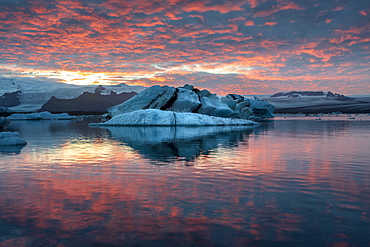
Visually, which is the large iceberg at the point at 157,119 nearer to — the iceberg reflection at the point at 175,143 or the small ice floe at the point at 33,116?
the iceberg reflection at the point at 175,143

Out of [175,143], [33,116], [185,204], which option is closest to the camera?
[185,204]

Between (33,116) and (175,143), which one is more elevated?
(33,116)

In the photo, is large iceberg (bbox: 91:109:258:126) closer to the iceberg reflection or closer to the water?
the iceberg reflection

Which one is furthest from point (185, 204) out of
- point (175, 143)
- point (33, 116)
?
point (33, 116)

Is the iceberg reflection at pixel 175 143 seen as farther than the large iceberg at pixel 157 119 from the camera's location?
No

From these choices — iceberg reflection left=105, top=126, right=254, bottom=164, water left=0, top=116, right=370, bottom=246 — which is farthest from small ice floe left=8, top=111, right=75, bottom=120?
water left=0, top=116, right=370, bottom=246

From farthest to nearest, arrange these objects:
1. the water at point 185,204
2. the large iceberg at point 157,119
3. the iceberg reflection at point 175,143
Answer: the large iceberg at point 157,119, the iceberg reflection at point 175,143, the water at point 185,204

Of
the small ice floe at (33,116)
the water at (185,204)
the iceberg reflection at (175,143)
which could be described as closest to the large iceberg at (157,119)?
the iceberg reflection at (175,143)

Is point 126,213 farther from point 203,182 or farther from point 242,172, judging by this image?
point 242,172

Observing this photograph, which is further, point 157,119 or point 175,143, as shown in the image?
point 157,119

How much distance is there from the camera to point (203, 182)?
725 cm

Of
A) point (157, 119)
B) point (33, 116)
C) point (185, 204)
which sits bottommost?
point (185, 204)

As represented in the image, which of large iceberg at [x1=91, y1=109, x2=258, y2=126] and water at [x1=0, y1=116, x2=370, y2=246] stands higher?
large iceberg at [x1=91, y1=109, x2=258, y2=126]

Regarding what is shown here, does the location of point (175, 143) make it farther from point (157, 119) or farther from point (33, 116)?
point (33, 116)
